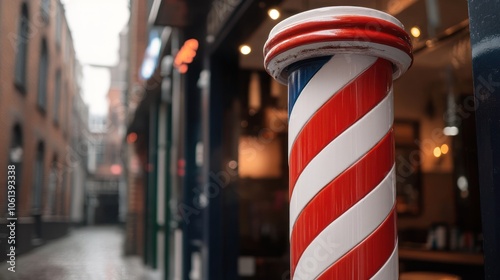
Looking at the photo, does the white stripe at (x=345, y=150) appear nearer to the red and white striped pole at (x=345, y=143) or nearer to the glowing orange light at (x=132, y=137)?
the red and white striped pole at (x=345, y=143)

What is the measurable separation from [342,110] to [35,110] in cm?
1523

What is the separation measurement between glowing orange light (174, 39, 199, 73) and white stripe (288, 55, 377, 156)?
450cm

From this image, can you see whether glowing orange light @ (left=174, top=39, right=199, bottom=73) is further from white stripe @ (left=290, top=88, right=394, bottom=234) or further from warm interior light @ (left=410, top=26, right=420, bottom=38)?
white stripe @ (left=290, top=88, right=394, bottom=234)

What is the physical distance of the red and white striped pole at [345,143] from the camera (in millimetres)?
1248

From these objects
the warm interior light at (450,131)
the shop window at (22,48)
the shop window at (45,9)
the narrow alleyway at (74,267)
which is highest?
the shop window at (45,9)

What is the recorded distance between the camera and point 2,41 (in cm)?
1066

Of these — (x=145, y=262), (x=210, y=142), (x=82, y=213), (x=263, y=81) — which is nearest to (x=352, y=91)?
(x=210, y=142)

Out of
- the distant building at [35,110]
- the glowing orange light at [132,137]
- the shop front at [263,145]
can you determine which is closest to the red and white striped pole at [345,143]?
the shop front at [263,145]

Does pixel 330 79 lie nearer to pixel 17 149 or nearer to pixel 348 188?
pixel 348 188

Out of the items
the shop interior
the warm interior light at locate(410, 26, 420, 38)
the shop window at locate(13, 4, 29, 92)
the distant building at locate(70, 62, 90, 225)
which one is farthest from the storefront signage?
the distant building at locate(70, 62, 90, 225)

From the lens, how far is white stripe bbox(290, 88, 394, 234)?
1.25 metres

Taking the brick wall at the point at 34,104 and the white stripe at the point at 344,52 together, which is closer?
the white stripe at the point at 344,52

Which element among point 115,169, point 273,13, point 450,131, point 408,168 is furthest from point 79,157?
point 273,13

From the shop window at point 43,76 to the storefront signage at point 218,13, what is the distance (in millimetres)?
11885
